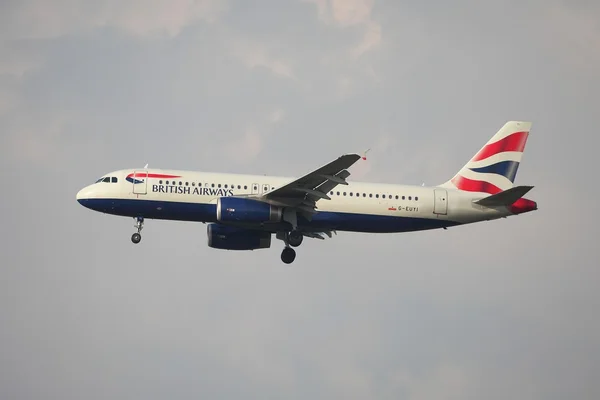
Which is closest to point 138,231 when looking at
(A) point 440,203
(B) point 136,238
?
(B) point 136,238

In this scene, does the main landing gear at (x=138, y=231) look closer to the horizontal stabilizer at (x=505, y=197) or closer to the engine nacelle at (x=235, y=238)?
the engine nacelle at (x=235, y=238)

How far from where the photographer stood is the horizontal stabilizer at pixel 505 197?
64694 millimetres

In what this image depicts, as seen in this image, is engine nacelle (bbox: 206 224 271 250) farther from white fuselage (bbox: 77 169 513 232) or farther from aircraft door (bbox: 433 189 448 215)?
aircraft door (bbox: 433 189 448 215)

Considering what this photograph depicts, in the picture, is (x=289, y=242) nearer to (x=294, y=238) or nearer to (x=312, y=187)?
(x=294, y=238)

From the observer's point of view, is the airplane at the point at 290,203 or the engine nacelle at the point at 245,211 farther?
the airplane at the point at 290,203

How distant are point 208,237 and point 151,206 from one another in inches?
240

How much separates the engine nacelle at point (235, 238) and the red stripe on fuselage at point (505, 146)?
14105mm

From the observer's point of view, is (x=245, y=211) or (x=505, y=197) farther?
(x=505, y=197)

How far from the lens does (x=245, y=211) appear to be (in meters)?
63.2

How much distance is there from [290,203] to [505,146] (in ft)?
51.0

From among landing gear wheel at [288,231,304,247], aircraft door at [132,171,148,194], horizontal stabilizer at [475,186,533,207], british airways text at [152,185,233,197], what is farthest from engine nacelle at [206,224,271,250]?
horizontal stabilizer at [475,186,533,207]

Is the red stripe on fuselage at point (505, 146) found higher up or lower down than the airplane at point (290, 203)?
higher up

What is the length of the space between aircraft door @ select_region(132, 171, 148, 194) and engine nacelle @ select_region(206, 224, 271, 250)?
20.1 ft

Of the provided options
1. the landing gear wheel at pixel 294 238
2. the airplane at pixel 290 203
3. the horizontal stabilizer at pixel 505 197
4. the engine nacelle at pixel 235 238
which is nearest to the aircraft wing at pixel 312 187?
the airplane at pixel 290 203
